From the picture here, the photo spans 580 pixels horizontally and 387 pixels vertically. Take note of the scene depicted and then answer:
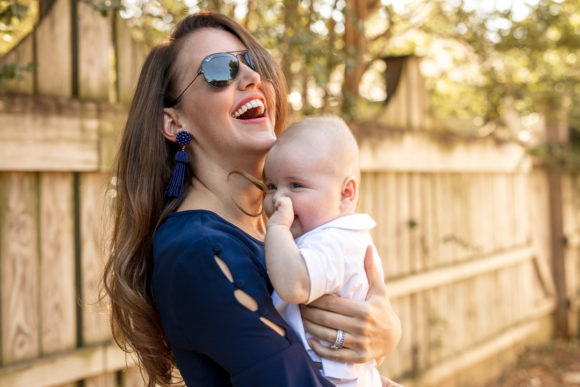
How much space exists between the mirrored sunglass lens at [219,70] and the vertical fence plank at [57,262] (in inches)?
52.6

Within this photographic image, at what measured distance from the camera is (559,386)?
6.33 m

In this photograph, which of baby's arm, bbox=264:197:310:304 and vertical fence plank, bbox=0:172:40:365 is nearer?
baby's arm, bbox=264:197:310:304

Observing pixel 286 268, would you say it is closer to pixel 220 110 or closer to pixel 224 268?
pixel 224 268

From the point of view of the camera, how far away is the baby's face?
1795 mm

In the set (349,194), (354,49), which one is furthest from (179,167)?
(354,49)

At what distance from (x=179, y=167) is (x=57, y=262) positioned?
4.23 feet

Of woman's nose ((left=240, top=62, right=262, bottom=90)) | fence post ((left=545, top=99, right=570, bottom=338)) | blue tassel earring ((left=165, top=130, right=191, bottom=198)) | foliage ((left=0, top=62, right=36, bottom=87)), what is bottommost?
fence post ((left=545, top=99, right=570, bottom=338))

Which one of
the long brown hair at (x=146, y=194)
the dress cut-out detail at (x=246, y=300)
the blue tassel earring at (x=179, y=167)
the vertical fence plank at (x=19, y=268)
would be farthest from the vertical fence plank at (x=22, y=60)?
the dress cut-out detail at (x=246, y=300)

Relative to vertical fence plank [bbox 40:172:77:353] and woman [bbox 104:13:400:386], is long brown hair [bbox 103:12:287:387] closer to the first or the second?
woman [bbox 104:13:400:386]

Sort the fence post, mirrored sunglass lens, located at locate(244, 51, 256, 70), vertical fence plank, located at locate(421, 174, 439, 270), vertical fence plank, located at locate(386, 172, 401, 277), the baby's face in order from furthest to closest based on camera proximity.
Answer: the fence post < vertical fence plank, located at locate(421, 174, 439, 270) < vertical fence plank, located at locate(386, 172, 401, 277) < mirrored sunglass lens, located at locate(244, 51, 256, 70) < the baby's face

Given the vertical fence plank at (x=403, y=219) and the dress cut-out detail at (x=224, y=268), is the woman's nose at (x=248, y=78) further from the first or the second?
the vertical fence plank at (x=403, y=219)

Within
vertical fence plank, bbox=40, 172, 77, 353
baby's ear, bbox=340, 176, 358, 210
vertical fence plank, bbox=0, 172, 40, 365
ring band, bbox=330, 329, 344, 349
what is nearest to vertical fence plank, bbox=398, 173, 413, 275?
vertical fence plank, bbox=40, 172, 77, 353

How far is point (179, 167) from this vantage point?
1.91 meters

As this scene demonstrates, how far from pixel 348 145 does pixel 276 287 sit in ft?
1.70
